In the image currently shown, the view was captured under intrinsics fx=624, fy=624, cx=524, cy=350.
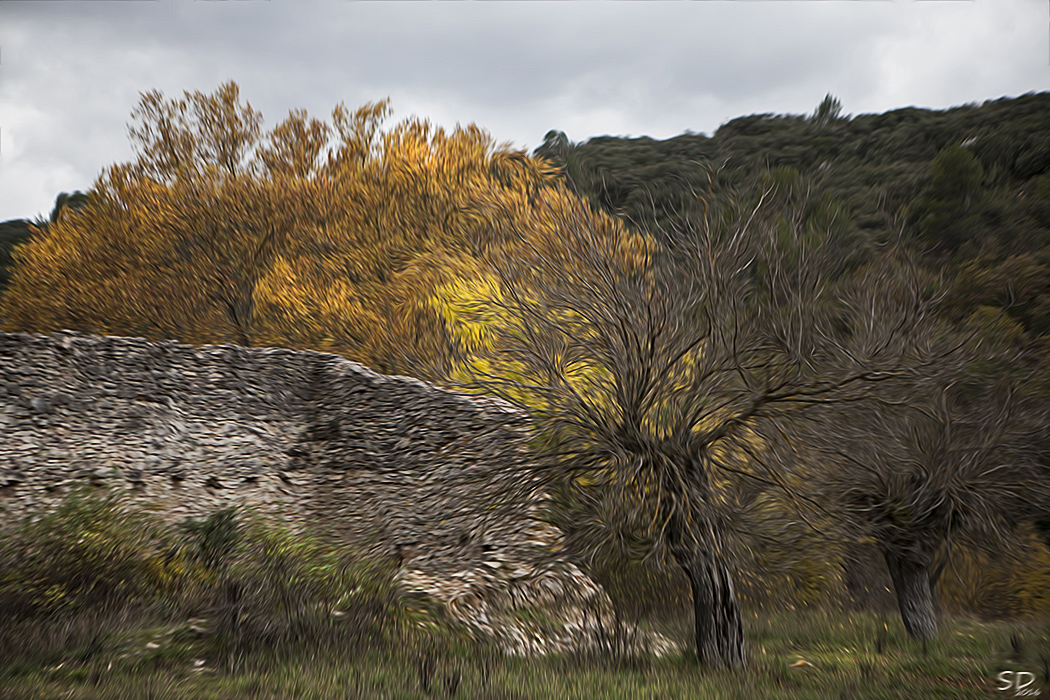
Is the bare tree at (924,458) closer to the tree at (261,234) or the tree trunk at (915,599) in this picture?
the tree trunk at (915,599)

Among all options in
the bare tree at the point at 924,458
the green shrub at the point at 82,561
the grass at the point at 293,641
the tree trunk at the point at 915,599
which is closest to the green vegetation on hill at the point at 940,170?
the bare tree at the point at 924,458

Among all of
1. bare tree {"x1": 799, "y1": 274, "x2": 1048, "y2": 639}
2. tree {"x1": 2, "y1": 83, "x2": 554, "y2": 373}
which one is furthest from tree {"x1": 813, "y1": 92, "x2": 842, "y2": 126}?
bare tree {"x1": 799, "y1": 274, "x2": 1048, "y2": 639}

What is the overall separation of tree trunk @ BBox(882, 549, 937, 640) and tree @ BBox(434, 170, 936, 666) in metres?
3.14

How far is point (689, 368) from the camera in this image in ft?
23.0

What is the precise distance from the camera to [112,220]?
18953mm

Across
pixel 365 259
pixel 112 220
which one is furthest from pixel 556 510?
pixel 112 220

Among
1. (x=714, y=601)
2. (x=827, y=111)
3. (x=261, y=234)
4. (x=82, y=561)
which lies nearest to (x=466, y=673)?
(x=714, y=601)

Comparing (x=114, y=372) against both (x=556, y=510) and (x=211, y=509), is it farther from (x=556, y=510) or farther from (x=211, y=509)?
(x=556, y=510)

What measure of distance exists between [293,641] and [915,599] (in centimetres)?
790

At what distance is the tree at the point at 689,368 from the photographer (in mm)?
6477

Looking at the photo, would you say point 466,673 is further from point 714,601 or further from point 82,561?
point 82,561

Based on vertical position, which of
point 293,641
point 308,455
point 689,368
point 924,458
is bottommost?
point 293,641

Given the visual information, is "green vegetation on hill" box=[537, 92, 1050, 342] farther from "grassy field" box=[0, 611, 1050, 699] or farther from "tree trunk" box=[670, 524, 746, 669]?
"grassy field" box=[0, 611, 1050, 699]

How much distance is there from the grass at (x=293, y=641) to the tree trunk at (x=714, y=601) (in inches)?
10.7
